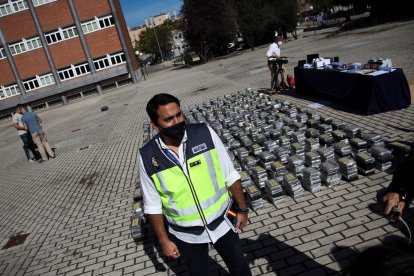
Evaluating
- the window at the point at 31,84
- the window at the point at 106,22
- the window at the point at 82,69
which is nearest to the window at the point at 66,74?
the window at the point at 82,69

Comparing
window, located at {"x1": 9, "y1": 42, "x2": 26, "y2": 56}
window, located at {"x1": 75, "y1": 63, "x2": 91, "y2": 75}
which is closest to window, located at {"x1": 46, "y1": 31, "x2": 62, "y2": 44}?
window, located at {"x1": 9, "y1": 42, "x2": 26, "y2": 56}

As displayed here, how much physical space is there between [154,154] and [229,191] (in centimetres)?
87

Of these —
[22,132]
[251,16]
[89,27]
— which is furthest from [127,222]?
[251,16]

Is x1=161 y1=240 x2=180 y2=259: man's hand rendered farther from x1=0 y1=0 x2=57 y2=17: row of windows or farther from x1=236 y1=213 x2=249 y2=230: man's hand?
x1=0 y1=0 x2=57 y2=17: row of windows

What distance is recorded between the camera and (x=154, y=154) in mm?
2955

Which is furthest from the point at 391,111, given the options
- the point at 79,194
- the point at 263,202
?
the point at 79,194

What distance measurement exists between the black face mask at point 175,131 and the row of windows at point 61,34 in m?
36.0

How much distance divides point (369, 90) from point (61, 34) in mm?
34395

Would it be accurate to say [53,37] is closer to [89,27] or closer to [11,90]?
[89,27]

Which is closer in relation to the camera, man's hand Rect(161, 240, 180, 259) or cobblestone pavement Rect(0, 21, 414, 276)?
man's hand Rect(161, 240, 180, 259)

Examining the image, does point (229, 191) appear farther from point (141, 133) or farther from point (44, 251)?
point (141, 133)

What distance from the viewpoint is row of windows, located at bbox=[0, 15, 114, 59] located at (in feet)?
114

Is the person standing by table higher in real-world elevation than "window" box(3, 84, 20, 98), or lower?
lower

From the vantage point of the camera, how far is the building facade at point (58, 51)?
34.4 meters
